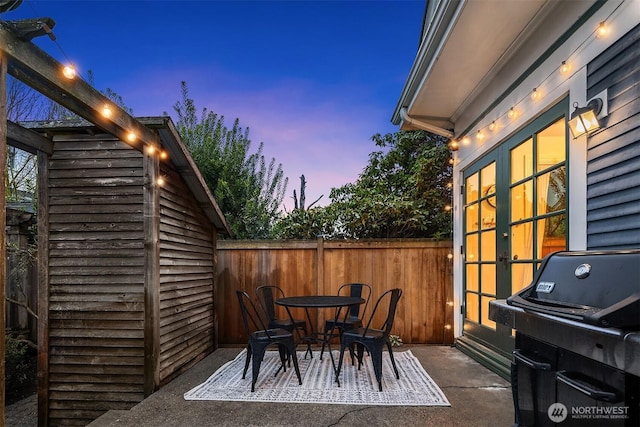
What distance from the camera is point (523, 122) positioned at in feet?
9.55

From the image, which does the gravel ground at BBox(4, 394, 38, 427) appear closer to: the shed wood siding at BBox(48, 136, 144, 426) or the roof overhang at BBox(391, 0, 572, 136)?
the shed wood siding at BBox(48, 136, 144, 426)

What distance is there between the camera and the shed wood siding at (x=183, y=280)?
3354 mm

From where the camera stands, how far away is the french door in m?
2.57

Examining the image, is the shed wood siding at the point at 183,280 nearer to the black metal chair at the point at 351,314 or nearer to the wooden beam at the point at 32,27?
the black metal chair at the point at 351,314

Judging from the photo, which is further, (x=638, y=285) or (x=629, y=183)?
(x=629, y=183)

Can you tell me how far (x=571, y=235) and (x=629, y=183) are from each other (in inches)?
21.6

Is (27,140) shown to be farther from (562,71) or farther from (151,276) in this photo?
(562,71)

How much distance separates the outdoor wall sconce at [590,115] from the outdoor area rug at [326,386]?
2041 millimetres

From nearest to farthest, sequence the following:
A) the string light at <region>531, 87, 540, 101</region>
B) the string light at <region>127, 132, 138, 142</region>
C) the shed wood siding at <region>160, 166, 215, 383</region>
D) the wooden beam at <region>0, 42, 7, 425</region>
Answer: the wooden beam at <region>0, 42, 7, 425</region>
the string light at <region>531, 87, 540, 101</region>
the string light at <region>127, 132, 138, 142</region>
the shed wood siding at <region>160, 166, 215, 383</region>

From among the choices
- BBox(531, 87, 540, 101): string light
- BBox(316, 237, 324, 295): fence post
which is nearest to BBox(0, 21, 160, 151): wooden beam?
BBox(316, 237, 324, 295): fence post

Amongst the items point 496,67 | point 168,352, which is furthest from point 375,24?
point 168,352

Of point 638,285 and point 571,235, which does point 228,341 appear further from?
point 638,285

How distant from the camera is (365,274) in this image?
460 centimetres

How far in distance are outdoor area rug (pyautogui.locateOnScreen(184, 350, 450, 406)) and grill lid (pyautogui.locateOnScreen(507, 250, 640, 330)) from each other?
1549 mm
